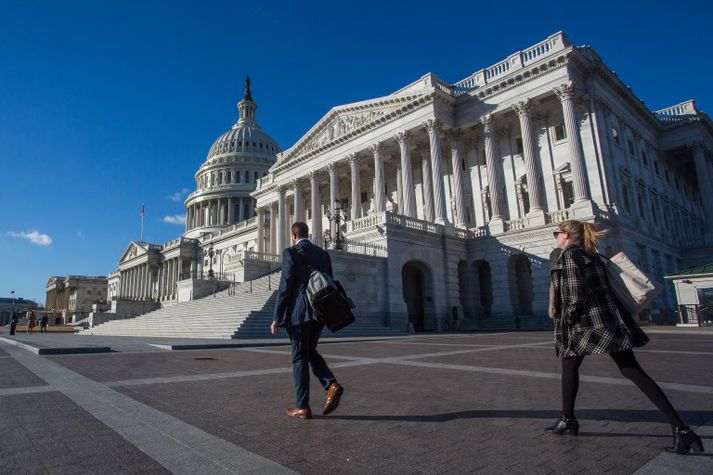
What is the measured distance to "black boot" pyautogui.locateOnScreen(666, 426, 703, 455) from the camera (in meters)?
3.55

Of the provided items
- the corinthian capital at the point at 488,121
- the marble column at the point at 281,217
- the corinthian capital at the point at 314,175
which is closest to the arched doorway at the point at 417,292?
the corinthian capital at the point at 488,121

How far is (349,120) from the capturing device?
149 feet

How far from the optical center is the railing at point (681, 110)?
45219 millimetres

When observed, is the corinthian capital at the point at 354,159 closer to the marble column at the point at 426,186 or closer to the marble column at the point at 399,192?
the marble column at the point at 399,192

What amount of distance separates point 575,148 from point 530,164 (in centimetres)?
337

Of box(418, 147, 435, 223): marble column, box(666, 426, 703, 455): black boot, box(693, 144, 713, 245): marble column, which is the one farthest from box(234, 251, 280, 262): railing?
box(693, 144, 713, 245): marble column

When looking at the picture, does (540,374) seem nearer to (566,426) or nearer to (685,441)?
(566,426)

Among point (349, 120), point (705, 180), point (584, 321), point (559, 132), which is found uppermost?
point (349, 120)

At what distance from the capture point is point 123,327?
3797 centimetres

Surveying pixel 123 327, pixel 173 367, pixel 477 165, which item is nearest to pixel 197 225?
pixel 123 327

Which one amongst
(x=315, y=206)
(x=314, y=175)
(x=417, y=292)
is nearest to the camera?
(x=417, y=292)

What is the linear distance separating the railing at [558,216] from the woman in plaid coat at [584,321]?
2880 centimetres

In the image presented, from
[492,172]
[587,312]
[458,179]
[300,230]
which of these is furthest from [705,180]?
[300,230]

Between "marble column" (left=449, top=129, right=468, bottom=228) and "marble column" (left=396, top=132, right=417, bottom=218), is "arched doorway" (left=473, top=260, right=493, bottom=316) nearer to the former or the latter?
"marble column" (left=449, top=129, right=468, bottom=228)
